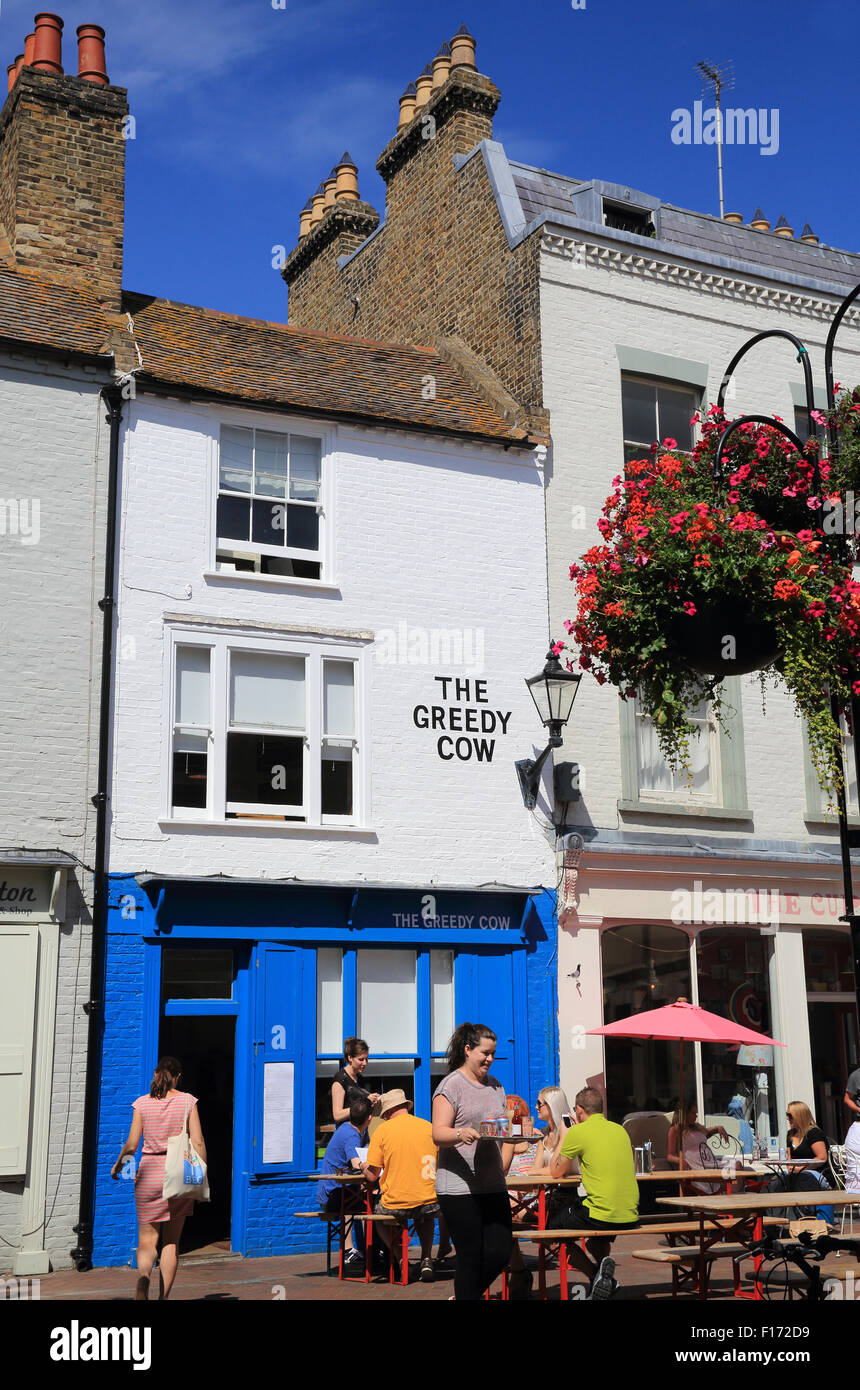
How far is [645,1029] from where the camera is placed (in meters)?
13.4

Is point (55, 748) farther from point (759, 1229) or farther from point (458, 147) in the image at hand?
point (458, 147)

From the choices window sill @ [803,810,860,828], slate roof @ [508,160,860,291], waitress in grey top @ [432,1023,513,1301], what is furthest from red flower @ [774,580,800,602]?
slate roof @ [508,160,860,291]

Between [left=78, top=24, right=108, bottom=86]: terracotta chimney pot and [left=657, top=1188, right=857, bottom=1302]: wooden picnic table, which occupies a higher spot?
[left=78, top=24, right=108, bottom=86]: terracotta chimney pot

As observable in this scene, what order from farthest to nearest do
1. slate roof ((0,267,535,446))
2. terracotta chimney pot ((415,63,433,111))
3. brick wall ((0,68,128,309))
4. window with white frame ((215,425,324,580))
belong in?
terracotta chimney pot ((415,63,433,111)), brick wall ((0,68,128,309)), window with white frame ((215,425,324,580)), slate roof ((0,267,535,446))

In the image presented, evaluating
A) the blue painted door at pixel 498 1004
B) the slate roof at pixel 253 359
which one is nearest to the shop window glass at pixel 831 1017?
the blue painted door at pixel 498 1004

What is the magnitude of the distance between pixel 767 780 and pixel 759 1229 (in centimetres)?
788

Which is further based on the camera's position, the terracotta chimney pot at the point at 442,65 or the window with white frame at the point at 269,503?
the terracotta chimney pot at the point at 442,65

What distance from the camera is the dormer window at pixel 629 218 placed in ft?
67.2

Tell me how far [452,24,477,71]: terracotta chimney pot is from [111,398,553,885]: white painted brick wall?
7.10 meters

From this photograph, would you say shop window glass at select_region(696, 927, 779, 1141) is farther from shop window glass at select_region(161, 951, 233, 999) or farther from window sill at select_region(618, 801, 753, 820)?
shop window glass at select_region(161, 951, 233, 999)

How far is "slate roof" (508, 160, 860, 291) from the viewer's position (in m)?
19.5

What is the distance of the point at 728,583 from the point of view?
7.95 metres

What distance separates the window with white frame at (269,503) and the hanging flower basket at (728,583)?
6.89 meters

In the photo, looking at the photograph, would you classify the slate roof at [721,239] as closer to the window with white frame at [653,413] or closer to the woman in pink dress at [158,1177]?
the window with white frame at [653,413]
